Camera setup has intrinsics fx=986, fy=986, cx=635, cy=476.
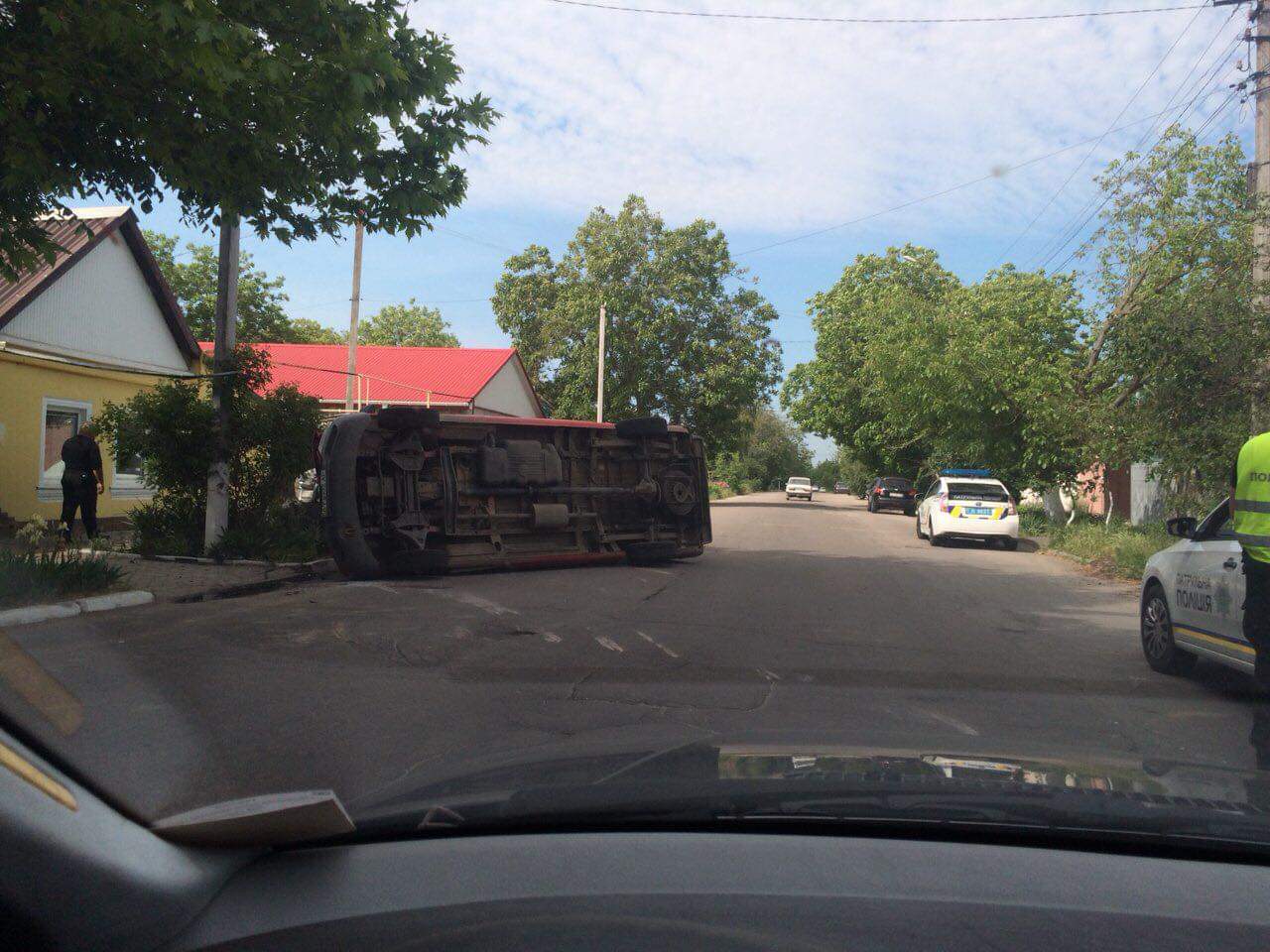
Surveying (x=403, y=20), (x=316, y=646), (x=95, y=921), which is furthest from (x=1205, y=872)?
(x=403, y=20)

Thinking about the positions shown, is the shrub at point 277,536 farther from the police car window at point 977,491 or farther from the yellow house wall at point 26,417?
the police car window at point 977,491

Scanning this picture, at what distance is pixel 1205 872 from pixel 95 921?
1.81 meters

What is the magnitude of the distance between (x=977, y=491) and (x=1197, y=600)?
1452 cm

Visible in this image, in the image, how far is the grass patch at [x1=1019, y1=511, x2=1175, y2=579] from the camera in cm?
1482

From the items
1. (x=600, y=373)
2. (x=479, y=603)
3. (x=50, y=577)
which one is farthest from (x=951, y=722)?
(x=600, y=373)

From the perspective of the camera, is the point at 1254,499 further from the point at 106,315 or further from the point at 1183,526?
the point at 106,315

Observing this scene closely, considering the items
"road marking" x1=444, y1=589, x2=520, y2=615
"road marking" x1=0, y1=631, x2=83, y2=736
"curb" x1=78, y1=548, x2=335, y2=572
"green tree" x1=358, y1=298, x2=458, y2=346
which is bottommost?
"road marking" x1=444, y1=589, x2=520, y2=615

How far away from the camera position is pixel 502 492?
13.1 meters

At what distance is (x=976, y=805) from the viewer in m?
1.97

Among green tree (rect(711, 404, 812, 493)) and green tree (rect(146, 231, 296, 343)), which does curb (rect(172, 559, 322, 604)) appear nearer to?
green tree (rect(146, 231, 296, 343))

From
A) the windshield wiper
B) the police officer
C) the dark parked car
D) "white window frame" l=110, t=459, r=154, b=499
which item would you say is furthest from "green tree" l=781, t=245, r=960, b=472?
the windshield wiper

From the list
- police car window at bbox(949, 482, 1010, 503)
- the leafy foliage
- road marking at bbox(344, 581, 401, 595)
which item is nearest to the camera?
road marking at bbox(344, 581, 401, 595)

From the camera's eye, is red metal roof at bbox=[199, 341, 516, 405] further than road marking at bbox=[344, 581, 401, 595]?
Yes

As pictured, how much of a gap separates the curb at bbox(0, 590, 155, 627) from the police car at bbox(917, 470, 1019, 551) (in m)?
15.7
